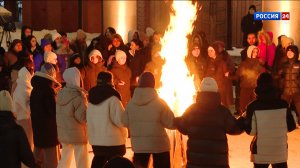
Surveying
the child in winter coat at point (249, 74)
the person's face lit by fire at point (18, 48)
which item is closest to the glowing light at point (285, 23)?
the child in winter coat at point (249, 74)

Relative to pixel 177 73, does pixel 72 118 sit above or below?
below

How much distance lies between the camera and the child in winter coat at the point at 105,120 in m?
7.81

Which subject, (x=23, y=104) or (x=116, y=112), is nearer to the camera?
(x=116, y=112)

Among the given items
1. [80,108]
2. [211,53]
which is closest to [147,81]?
[80,108]

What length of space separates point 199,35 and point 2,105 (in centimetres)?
832

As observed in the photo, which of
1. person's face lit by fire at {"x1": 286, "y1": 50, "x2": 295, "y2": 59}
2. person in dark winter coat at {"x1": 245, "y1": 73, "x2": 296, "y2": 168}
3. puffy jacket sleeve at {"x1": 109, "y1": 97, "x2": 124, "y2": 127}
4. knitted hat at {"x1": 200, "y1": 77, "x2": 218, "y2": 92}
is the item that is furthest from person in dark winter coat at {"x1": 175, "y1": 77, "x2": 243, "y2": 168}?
person's face lit by fire at {"x1": 286, "y1": 50, "x2": 295, "y2": 59}

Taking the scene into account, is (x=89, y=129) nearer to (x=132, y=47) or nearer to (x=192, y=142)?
(x=192, y=142)

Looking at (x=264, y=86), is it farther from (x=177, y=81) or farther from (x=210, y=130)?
(x=177, y=81)

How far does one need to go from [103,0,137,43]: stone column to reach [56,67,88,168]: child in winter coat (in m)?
10.0

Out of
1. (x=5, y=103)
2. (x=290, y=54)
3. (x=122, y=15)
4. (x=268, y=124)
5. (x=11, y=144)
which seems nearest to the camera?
(x=11, y=144)

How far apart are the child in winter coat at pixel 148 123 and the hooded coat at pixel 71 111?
82 cm

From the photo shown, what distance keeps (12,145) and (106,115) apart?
183cm

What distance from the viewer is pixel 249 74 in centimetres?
1302

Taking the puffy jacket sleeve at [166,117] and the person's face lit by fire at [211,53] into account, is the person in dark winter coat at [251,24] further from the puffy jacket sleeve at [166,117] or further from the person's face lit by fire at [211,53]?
the puffy jacket sleeve at [166,117]
